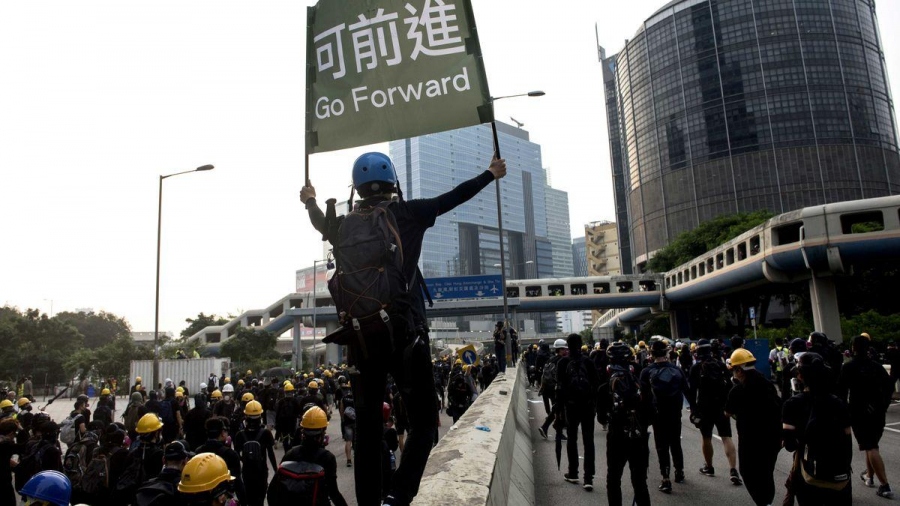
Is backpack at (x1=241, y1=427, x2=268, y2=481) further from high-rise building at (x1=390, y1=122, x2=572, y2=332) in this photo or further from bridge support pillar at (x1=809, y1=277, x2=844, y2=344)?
high-rise building at (x1=390, y1=122, x2=572, y2=332)

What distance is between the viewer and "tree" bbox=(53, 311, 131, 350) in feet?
280

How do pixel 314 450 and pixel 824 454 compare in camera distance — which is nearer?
pixel 314 450

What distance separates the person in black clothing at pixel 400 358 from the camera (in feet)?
9.59

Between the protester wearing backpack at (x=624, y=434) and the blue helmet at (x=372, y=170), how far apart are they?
172 inches

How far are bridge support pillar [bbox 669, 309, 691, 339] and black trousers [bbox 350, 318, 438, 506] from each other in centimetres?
6368

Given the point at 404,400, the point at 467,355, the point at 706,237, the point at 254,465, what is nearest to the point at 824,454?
the point at 404,400

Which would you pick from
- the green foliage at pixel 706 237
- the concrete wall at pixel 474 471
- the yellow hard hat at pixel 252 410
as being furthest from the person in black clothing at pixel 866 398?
the green foliage at pixel 706 237

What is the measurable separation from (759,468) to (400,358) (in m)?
4.79

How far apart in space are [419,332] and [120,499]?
467 cm

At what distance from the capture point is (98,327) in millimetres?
87438

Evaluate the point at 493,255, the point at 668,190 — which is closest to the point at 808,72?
the point at 668,190

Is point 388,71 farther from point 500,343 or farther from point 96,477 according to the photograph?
point 500,343

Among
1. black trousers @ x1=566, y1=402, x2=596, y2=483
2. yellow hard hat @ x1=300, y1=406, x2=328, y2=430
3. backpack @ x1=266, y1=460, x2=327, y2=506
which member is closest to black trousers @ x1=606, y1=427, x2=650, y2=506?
black trousers @ x1=566, y1=402, x2=596, y2=483

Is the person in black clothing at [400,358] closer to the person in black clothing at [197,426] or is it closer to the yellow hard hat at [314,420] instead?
the yellow hard hat at [314,420]
